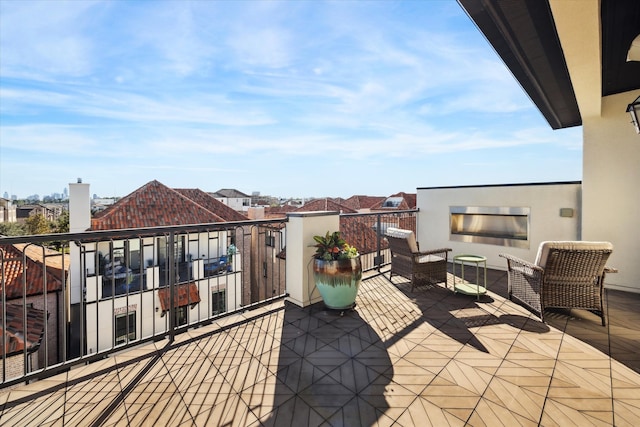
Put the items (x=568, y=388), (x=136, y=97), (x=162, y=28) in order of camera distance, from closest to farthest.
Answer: (x=568, y=388), (x=162, y=28), (x=136, y=97)

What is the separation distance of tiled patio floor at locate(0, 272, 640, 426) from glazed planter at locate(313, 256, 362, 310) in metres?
0.25

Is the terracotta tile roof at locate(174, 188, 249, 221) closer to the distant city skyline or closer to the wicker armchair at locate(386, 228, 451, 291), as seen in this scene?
the distant city skyline

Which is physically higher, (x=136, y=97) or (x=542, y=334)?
(x=136, y=97)

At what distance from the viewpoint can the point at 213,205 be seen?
14.2 meters

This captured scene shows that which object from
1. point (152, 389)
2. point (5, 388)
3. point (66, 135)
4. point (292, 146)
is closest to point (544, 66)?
point (152, 389)

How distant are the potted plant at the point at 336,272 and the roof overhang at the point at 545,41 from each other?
2.48 m

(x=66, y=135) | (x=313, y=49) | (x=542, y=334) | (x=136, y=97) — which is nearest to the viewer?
(x=542, y=334)

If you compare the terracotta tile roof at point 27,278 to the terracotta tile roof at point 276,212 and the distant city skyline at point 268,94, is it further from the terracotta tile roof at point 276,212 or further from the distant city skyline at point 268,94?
the terracotta tile roof at point 276,212

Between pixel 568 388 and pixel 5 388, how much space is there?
12.7 feet

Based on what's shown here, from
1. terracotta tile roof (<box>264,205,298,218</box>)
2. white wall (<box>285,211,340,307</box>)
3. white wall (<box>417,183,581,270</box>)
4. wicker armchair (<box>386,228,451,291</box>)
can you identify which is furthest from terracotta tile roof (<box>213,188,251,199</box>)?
white wall (<box>285,211,340,307</box>)

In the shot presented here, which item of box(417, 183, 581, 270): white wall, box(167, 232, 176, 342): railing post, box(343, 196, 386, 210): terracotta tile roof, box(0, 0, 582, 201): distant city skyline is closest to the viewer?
box(167, 232, 176, 342): railing post

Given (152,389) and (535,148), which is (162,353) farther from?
(535,148)

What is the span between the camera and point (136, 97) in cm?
1505

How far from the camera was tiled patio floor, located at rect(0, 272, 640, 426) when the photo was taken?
5.46 feet
